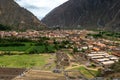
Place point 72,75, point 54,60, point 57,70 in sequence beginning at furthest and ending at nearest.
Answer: point 54,60 < point 57,70 < point 72,75

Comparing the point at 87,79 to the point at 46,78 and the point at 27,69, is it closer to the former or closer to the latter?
the point at 46,78

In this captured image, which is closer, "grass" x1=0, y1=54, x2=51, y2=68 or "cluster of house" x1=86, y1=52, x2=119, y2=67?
"grass" x1=0, y1=54, x2=51, y2=68

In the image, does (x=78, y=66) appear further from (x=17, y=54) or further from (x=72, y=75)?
(x=17, y=54)

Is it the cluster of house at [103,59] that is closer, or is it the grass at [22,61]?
the grass at [22,61]

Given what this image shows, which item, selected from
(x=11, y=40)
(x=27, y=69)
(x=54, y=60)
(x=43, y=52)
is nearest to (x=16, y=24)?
(x=11, y=40)

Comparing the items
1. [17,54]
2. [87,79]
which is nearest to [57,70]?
[87,79]

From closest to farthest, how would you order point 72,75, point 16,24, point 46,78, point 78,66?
1. point 46,78
2. point 72,75
3. point 78,66
4. point 16,24

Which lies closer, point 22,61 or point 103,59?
point 22,61

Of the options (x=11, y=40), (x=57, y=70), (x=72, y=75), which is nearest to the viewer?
(x=72, y=75)

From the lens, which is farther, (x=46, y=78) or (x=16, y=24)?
(x=16, y=24)
